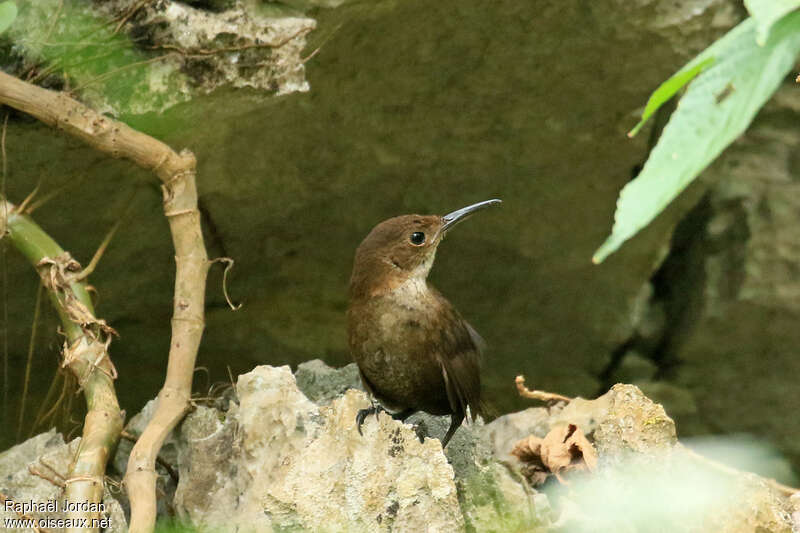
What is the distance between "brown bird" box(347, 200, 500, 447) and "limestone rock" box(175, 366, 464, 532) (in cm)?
33

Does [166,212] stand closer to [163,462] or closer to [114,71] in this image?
[114,71]

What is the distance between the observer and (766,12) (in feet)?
2.02

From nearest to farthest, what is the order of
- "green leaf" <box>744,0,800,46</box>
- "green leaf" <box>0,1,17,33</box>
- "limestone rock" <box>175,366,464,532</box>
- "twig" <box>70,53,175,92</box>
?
"green leaf" <box>744,0,800,46</box>, "green leaf" <box>0,1,17,33</box>, "limestone rock" <box>175,366,464,532</box>, "twig" <box>70,53,175,92</box>

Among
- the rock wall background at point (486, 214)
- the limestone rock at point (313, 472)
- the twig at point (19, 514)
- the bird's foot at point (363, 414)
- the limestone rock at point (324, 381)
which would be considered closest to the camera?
the limestone rock at point (313, 472)

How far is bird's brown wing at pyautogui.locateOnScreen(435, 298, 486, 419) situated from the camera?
3018 millimetres

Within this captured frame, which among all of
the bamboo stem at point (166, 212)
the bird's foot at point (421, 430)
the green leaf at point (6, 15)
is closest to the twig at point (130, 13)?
the bamboo stem at point (166, 212)

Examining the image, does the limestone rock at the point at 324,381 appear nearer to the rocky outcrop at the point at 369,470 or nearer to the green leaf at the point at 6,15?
the rocky outcrop at the point at 369,470

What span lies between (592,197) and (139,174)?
184 cm

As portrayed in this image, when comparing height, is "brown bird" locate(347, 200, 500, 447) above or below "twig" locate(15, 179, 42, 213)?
below

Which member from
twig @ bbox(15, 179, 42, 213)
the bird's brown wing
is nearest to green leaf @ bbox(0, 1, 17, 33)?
twig @ bbox(15, 179, 42, 213)

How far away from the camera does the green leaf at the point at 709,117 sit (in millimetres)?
621

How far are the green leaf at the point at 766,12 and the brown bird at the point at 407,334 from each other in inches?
95.4

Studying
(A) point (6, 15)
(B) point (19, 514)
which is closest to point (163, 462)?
(B) point (19, 514)

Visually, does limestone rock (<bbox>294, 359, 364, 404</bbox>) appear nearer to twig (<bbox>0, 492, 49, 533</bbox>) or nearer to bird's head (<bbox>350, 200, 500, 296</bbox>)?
bird's head (<bbox>350, 200, 500, 296</bbox>)
